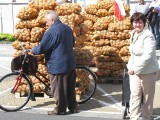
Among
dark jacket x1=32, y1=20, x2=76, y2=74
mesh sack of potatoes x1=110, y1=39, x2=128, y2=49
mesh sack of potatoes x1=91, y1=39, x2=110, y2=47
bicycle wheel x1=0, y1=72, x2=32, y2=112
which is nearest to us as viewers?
dark jacket x1=32, y1=20, x2=76, y2=74

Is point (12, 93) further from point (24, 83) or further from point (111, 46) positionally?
point (111, 46)

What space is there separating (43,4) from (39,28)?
60 centimetres

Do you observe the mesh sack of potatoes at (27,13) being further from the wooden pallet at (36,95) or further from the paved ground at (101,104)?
the paved ground at (101,104)

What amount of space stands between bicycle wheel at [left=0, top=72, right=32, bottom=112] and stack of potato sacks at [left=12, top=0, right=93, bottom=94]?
0.12 meters

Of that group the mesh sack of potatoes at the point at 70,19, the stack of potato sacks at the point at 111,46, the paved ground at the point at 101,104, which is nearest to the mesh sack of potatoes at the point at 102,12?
the stack of potato sacks at the point at 111,46

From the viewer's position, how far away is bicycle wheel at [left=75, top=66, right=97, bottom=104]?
7996 millimetres

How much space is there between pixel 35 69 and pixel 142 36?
259cm

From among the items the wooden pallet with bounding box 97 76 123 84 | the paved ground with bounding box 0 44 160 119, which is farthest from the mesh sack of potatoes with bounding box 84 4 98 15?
the paved ground with bounding box 0 44 160 119

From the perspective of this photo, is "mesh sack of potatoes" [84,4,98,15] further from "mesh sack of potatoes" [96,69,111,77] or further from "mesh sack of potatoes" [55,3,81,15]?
"mesh sack of potatoes" [55,3,81,15]

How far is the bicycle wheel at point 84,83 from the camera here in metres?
8.00

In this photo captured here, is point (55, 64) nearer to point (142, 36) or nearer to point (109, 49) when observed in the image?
point (142, 36)

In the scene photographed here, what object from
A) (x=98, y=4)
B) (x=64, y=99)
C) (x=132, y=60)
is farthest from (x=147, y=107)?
(x=98, y=4)

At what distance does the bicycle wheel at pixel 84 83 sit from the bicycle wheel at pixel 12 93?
3.44 ft

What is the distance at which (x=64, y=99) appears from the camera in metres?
7.15
